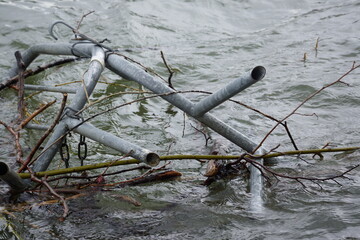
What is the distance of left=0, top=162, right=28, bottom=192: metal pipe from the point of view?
101 inches

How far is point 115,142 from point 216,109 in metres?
2.44

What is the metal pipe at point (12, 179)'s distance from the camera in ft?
8.45

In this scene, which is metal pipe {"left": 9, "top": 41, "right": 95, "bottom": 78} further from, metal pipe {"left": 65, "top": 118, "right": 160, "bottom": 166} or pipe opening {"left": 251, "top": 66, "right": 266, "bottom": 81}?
pipe opening {"left": 251, "top": 66, "right": 266, "bottom": 81}

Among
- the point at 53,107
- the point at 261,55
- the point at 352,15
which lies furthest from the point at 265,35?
the point at 53,107

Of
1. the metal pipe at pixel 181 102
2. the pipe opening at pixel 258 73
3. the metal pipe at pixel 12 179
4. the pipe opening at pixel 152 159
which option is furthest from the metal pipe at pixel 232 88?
the metal pipe at pixel 12 179

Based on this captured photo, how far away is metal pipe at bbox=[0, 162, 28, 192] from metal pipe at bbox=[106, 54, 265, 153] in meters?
0.99

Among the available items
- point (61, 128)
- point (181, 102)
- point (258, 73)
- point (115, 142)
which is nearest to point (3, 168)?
point (61, 128)

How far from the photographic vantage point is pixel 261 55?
648 cm

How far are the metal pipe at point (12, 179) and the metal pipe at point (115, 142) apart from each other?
1.41 ft

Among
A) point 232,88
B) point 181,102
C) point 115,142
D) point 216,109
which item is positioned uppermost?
point 232,88

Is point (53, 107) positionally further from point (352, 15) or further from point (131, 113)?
point (352, 15)

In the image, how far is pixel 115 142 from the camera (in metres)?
2.73

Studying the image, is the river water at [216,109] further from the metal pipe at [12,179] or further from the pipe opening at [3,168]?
the pipe opening at [3,168]

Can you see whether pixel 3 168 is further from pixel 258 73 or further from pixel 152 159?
pixel 258 73
